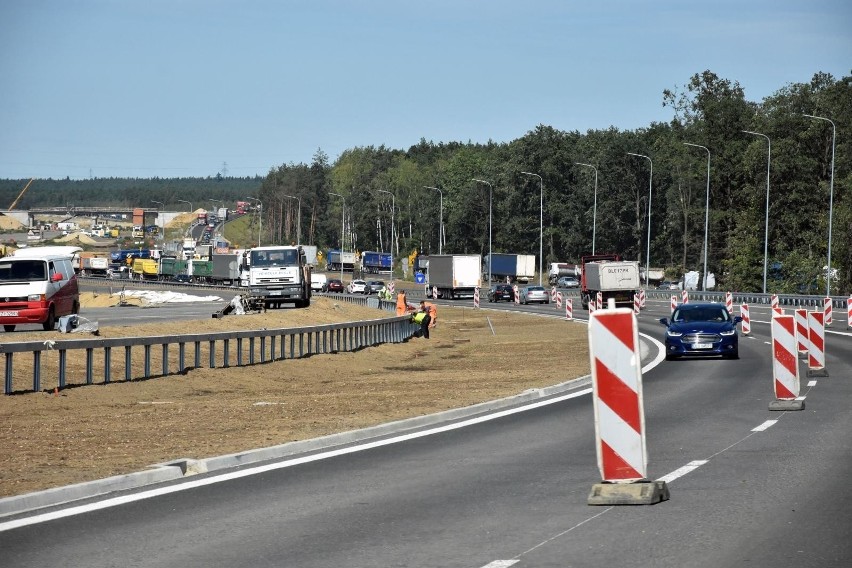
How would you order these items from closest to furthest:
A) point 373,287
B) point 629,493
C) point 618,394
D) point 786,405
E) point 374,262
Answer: point 629,493, point 618,394, point 786,405, point 373,287, point 374,262

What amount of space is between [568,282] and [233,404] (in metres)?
99.5

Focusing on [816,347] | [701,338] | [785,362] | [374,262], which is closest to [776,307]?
[816,347]

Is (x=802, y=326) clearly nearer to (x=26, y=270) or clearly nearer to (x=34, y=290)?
(x=34, y=290)

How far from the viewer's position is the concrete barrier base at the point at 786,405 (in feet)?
62.1

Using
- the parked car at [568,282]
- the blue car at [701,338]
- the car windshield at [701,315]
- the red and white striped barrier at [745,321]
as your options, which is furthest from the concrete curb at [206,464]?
the parked car at [568,282]

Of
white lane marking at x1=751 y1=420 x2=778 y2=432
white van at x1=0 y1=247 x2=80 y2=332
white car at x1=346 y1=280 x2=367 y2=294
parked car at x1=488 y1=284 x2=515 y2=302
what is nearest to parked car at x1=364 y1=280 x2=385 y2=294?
white car at x1=346 y1=280 x2=367 y2=294

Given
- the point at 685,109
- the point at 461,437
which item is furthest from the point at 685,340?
the point at 685,109

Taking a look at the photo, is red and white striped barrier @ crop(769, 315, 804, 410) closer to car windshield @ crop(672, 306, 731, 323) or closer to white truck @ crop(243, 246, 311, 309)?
car windshield @ crop(672, 306, 731, 323)

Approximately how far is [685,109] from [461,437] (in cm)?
12675

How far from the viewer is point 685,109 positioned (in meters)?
139

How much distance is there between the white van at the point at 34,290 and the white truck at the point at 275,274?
61.2 ft

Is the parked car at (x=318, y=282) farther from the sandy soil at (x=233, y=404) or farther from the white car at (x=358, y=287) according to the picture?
the sandy soil at (x=233, y=404)

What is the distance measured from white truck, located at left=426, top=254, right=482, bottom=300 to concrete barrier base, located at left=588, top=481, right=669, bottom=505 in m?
86.4

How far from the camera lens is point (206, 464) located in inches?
506
